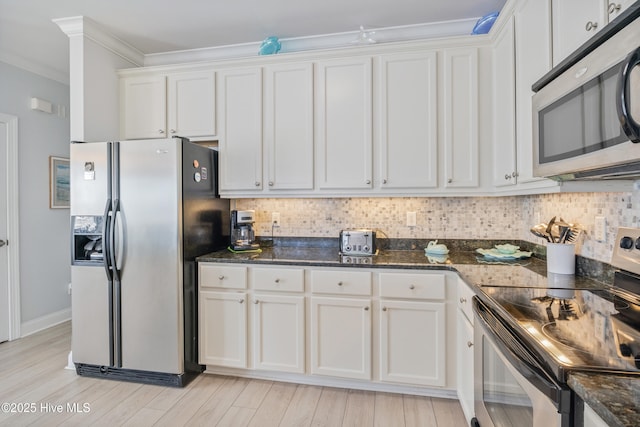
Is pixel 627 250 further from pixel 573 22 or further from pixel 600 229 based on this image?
pixel 573 22

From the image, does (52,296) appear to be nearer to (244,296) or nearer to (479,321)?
(244,296)

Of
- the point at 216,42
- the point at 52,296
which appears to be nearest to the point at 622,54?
the point at 216,42

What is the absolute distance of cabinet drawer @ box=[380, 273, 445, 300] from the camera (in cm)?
215

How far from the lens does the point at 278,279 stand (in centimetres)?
238

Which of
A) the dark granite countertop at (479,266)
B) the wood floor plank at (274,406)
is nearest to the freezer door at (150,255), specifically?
the dark granite countertop at (479,266)

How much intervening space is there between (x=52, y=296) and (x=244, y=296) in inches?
102

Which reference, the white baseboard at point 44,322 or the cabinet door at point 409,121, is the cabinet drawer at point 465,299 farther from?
the white baseboard at point 44,322

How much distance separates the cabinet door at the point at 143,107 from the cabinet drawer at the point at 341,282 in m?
1.78

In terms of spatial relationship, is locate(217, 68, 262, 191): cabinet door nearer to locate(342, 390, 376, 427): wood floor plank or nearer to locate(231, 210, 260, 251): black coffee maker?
locate(231, 210, 260, 251): black coffee maker

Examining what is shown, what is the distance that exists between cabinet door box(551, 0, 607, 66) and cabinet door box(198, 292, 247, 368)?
2.22 m

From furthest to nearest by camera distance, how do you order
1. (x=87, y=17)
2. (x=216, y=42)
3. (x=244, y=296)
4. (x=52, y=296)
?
(x=52, y=296)
(x=216, y=42)
(x=87, y=17)
(x=244, y=296)

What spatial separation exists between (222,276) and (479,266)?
66.8 inches

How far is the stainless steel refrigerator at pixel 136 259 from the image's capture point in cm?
237

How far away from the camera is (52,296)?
3.64 meters
